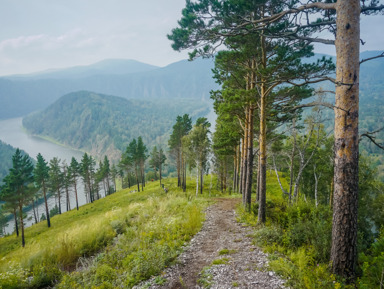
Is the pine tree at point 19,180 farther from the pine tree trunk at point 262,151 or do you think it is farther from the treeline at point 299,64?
the pine tree trunk at point 262,151

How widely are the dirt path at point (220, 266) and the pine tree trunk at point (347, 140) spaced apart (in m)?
1.70

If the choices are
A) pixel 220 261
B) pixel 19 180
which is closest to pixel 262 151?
pixel 220 261

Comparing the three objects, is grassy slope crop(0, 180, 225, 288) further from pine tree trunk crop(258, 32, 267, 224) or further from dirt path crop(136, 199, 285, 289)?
pine tree trunk crop(258, 32, 267, 224)

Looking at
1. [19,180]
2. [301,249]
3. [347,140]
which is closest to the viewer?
[347,140]

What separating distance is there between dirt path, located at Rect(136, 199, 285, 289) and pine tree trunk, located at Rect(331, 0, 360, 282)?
5.59ft

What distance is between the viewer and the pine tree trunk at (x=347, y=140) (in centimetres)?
445

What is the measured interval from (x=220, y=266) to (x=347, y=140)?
15.7 ft

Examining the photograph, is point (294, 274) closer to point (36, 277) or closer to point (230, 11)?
point (36, 277)

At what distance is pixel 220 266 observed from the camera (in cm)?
594

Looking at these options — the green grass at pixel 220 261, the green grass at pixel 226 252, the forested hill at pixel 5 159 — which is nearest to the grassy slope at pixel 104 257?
the green grass at pixel 220 261

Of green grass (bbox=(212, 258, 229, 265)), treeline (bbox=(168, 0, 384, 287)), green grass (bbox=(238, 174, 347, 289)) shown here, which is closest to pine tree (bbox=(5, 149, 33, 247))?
treeline (bbox=(168, 0, 384, 287))

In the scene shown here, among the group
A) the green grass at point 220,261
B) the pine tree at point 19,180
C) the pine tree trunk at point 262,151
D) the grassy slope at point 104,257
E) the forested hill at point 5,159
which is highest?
the pine tree trunk at point 262,151

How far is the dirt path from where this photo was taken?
5.04m

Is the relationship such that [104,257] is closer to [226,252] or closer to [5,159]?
[226,252]
